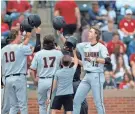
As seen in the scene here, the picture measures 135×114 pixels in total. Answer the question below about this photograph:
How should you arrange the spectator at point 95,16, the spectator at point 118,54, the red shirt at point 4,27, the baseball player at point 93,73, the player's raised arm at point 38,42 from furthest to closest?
the spectator at point 95,16
the red shirt at point 4,27
the spectator at point 118,54
the player's raised arm at point 38,42
the baseball player at point 93,73

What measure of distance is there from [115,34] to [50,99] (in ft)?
18.7

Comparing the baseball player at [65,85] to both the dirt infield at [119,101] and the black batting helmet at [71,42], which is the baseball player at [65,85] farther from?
the dirt infield at [119,101]

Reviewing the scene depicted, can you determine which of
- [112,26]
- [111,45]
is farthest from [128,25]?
[111,45]

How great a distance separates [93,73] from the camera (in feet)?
46.4

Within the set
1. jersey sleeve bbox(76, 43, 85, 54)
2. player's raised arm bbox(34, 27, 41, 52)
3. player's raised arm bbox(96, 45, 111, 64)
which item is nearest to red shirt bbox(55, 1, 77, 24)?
player's raised arm bbox(34, 27, 41, 52)

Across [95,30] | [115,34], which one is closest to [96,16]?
[115,34]

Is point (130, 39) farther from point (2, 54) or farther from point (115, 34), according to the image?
point (2, 54)

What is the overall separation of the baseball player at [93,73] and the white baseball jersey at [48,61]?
58 cm

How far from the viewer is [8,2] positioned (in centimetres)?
2058


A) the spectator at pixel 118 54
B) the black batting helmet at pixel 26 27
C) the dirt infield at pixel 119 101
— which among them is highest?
the black batting helmet at pixel 26 27

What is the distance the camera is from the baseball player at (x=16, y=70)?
14.2 metres

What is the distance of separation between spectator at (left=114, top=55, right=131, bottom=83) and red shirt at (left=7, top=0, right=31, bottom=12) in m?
3.52

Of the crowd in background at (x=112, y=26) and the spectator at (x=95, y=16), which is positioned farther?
the spectator at (x=95, y=16)

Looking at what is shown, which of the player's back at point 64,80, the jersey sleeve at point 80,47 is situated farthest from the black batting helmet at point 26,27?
the player's back at point 64,80
